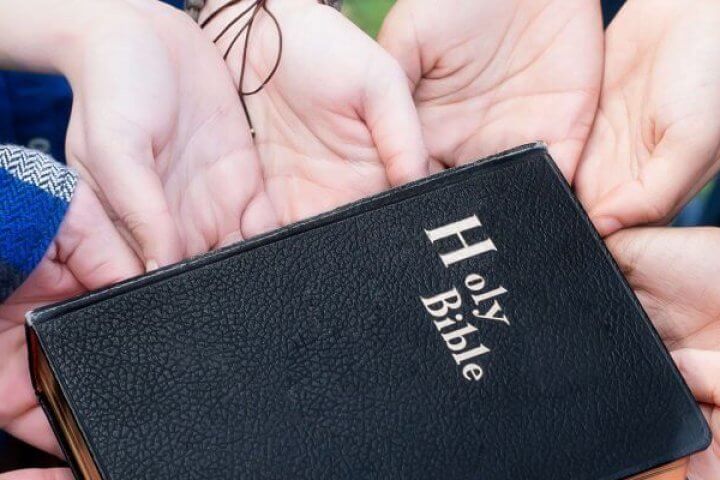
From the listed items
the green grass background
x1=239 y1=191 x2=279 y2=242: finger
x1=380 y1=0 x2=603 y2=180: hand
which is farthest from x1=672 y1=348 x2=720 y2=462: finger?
the green grass background

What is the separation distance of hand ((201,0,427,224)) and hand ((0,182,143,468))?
19 cm

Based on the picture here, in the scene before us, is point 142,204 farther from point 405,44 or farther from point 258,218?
point 405,44

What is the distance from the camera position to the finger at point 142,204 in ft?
2.51

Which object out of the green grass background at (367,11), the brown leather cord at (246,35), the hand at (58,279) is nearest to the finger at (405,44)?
the brown leather cord at (246,35)

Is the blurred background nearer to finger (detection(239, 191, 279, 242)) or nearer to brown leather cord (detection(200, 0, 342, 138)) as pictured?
brown leather cord (detection(200, 0, 342, 138))

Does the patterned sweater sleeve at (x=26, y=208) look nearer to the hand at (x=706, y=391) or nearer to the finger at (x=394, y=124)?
the finger at (x=394, y=124)

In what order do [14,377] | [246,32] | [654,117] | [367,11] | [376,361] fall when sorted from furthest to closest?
[367,11], [246,32], [654,117], [14,377], [376,361]

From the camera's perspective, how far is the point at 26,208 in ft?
2.41

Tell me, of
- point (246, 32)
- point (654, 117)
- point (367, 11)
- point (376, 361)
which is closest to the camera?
point (376, 361)

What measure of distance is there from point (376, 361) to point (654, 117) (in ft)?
1.32

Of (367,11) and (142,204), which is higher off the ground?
(142,204)

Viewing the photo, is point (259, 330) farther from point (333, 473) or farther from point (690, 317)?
point (690, 317)

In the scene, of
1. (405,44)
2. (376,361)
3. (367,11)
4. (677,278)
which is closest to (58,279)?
(376,361)

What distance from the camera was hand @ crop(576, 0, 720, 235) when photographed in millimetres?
850
